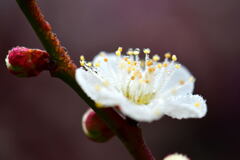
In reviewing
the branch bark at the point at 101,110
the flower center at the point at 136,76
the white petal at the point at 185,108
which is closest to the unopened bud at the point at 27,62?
the branch bark at the point at 101,110

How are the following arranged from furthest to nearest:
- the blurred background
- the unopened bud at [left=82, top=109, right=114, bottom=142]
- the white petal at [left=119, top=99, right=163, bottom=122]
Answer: the blurred background → the unopened bud at [left=82, top=109, right=114, bottom=142] → the white petal at [left=119, top=99, right=163, bottom=122]

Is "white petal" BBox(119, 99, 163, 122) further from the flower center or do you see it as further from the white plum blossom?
the flower center

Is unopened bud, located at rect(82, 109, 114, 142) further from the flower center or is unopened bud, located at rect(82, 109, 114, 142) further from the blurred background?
the blurred background

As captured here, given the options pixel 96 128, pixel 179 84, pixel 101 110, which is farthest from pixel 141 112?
pixel 179 84

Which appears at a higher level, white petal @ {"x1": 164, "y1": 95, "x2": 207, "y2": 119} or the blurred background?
white petal @ {"x1": 164, "y1": 95, "x2": 207, "y2": 119}

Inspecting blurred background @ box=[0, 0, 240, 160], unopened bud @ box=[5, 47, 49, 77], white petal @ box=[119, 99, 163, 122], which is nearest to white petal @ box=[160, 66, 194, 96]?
white petal @ box=[119, 99, 163, 122]

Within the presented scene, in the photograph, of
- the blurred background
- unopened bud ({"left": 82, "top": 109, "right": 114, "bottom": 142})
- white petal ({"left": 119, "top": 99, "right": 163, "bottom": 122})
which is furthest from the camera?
the blurred background

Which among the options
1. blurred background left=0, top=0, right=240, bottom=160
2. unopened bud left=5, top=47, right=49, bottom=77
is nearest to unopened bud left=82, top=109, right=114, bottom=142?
unopened bud left=5, top=47, right=49, bottom=77

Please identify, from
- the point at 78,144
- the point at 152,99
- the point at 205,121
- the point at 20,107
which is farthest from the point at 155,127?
the point at 152,99

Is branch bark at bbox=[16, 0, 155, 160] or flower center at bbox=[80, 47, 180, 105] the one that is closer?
branch bark at bbox=[16, 0, 155, 160]

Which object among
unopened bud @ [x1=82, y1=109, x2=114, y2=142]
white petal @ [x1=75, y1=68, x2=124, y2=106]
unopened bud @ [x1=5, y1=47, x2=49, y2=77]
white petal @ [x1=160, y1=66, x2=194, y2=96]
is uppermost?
unopened bud @ [x1=5, y1=47, x2=49, y2=77]
